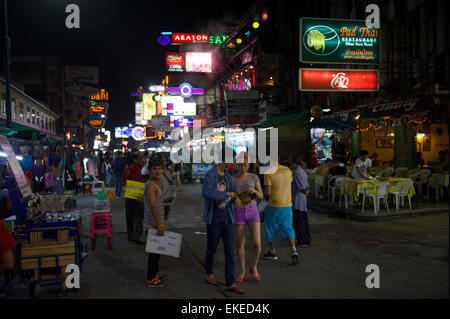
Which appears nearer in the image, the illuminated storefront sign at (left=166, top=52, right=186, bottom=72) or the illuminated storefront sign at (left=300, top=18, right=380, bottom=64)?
the illuminated storefront sign at (left=300, top=18, right=380, bottom=64)

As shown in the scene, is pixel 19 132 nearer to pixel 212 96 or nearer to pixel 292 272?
pixel 292 272

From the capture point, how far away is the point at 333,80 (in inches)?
481

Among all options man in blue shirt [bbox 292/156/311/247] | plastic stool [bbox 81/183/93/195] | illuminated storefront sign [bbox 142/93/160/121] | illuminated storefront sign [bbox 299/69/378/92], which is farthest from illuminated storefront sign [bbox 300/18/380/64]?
illuminated storefront sign [bbox 142/93/160/121]

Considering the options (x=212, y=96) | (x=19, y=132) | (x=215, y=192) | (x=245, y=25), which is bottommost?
(x=215, y=192)

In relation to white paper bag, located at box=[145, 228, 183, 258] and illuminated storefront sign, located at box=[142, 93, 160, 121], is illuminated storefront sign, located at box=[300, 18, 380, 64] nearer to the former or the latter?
white paper bag, located at box=[145, 228, 183, 258]

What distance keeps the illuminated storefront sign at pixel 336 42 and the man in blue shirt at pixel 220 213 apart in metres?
7.58

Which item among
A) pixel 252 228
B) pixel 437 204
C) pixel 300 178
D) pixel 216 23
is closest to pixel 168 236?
pixel 252 228

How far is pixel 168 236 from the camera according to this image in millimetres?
5484

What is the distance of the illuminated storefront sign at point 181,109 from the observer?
34.2m

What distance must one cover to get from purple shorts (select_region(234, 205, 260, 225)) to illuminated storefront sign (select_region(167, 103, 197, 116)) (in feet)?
94.9

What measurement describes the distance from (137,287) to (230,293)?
1.39 m

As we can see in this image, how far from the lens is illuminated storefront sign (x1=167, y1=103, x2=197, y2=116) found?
112ft

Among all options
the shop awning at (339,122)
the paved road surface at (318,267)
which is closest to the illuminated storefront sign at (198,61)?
the shop awning at (339,122)
